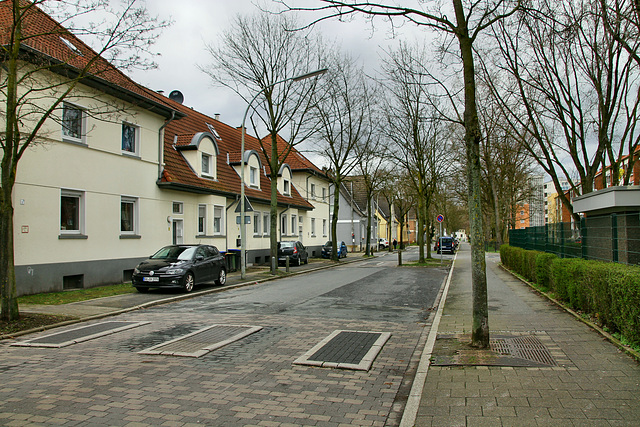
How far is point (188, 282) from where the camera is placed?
1483cm

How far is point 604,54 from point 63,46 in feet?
54.7

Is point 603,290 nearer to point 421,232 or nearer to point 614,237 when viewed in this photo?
point 614,237

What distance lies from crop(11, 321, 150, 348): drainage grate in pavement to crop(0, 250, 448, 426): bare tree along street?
82 millimetres

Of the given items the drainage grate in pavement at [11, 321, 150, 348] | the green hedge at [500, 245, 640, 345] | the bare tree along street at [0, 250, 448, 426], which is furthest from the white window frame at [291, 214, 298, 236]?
the drainage grate in pavement at [11, 321, 150, 348]

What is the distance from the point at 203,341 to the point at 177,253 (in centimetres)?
829

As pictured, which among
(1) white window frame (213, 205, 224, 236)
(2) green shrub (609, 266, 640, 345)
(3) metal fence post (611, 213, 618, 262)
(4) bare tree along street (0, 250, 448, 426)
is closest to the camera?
(4) bare tree along street (0, 250, 448, 426)

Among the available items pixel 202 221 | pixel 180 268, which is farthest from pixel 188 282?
pixel 202 221

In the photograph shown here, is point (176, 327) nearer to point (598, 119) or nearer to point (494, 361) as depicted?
point (494, 361)

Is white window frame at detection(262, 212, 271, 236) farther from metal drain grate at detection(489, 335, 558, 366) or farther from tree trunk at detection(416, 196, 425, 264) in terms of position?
metal drain grate at detection(489, 335, 558, 366)

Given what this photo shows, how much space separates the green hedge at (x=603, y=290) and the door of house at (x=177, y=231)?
14416 mm

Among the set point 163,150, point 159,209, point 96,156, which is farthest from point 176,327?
point 163,150

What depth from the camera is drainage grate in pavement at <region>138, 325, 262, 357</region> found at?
278 inches

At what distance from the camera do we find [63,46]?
1606 cm

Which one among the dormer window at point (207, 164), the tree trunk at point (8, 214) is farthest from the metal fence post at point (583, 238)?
the dormer window at point (207, 164)
